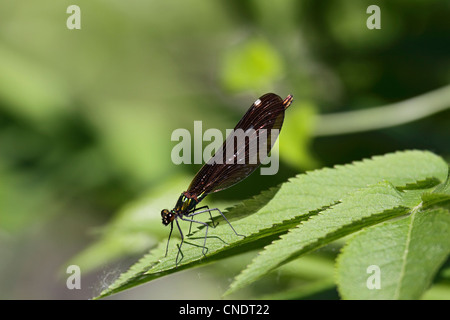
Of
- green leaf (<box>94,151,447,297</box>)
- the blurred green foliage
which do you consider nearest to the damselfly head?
the blurred green foliage

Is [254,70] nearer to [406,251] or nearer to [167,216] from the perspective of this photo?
[167,216]

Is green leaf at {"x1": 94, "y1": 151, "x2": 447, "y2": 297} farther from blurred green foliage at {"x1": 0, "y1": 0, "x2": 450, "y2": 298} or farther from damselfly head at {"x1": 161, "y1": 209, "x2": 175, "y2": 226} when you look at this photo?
blurred green foliage at {"x1": 0, "y1": 0, "x2": 450, "y2": 298}

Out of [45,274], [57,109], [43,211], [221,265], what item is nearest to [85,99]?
[57,109]

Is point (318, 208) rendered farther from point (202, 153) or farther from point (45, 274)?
point (45, 274)

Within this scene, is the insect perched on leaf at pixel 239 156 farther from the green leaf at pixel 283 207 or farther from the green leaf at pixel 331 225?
the green leaf at pixel 331 225

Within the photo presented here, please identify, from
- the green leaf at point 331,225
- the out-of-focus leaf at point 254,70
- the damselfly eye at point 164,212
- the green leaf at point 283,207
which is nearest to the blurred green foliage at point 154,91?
the out-of-focus leaf at point 254,70
